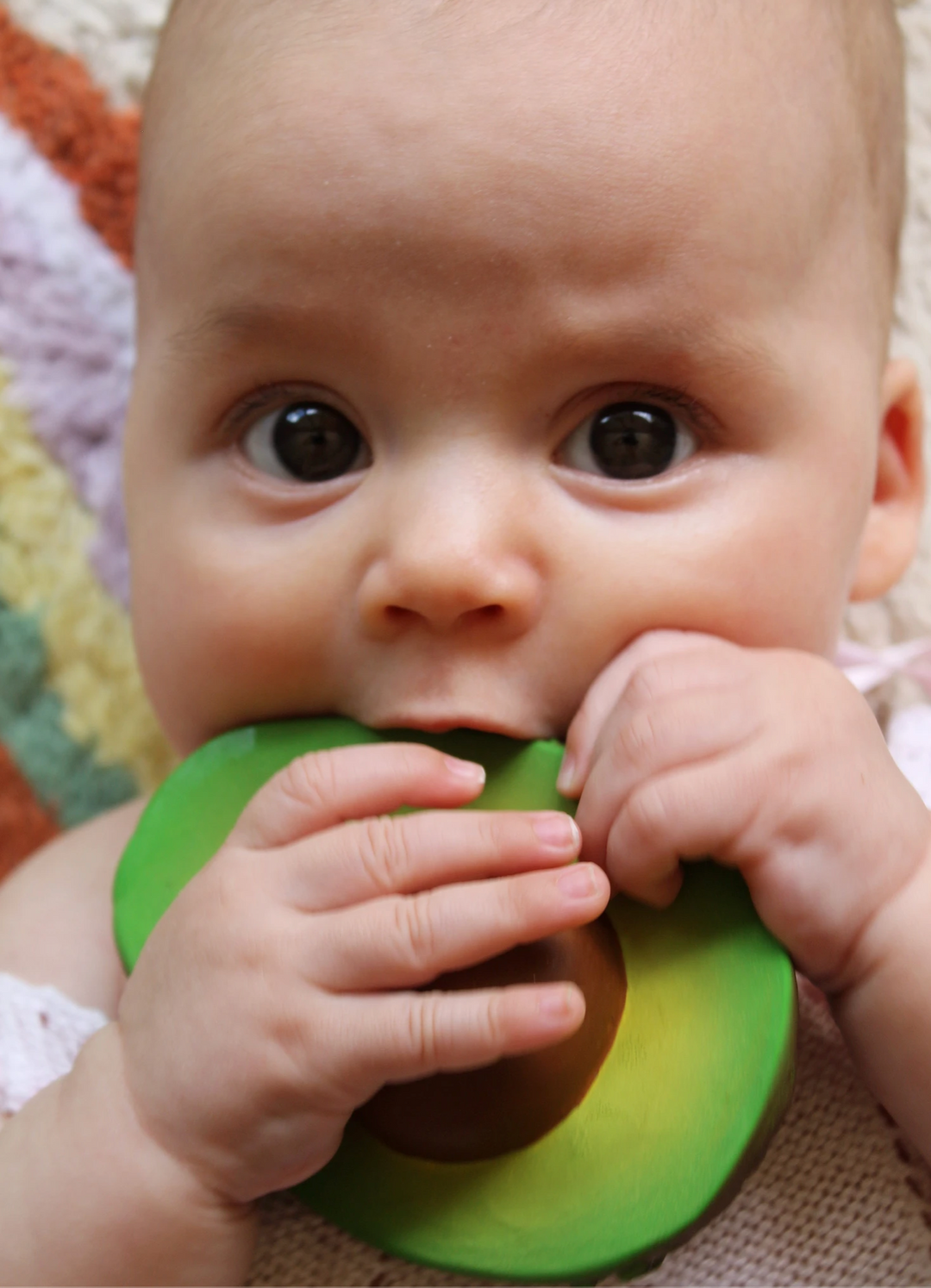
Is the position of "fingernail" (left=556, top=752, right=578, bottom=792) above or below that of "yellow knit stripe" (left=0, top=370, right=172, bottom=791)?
above

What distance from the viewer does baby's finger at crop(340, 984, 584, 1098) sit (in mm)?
727

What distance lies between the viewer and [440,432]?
88cm

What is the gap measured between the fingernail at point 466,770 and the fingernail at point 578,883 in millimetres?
99

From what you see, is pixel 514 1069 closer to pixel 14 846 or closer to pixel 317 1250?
pixel 317 1250

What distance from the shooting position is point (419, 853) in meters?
0.79

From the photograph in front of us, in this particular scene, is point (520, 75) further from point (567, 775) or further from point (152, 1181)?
point (152, 1181)

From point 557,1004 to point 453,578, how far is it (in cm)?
27

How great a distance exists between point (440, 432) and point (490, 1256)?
53 cm

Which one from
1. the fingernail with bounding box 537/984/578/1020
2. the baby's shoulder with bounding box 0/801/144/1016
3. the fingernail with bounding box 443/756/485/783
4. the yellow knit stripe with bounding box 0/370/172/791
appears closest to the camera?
the fingernail with bounding box 537/984/578/1020

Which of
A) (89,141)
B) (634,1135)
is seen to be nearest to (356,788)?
(634,1135)

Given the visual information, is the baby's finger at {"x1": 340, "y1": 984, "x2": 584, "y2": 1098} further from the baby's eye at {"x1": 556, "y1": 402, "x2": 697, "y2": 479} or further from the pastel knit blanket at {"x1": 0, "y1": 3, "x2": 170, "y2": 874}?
the pastel knit blanket at {"x1": 0, "y1": 3, "x2": 170, "y2": 874}

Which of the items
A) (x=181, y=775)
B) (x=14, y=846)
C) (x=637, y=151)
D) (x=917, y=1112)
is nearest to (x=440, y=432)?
(x=637, y=151)

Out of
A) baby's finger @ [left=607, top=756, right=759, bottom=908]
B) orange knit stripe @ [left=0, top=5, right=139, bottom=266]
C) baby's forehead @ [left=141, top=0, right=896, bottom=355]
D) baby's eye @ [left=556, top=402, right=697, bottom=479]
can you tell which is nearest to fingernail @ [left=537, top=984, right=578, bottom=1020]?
baby's finger @ [left=607, top=756, right=759, bottom=908]

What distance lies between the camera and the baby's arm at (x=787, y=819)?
0.80 m
